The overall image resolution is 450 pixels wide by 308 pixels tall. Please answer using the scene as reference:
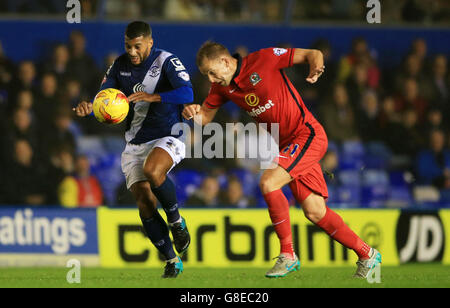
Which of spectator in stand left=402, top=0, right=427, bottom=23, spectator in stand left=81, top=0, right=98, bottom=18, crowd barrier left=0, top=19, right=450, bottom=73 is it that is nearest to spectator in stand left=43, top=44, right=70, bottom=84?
crowd barrier left=0, top=19, right=450, bottom=73

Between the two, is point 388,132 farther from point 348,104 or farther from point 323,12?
point 323,12

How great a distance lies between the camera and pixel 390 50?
12.6 metres

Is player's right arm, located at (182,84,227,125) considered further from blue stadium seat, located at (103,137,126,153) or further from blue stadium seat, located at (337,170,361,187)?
blue stadium seat, located at (337,170,361,187)

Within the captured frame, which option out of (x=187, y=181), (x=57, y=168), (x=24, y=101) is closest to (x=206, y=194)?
(x=187, y=181)

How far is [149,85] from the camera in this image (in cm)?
683

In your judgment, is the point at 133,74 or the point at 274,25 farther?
the point at 274,25

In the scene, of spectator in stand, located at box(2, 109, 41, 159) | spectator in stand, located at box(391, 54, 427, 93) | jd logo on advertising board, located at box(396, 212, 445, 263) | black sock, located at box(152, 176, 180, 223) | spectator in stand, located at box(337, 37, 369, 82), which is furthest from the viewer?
spectator in stand, located at box(391, 54, 427, 93)

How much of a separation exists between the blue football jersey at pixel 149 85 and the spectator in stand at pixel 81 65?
4.22 meters

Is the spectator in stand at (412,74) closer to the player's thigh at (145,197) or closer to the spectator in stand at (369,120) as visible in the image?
the spectator in stand at (369,120)

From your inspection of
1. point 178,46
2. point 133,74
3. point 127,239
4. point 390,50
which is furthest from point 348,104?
point 133,74

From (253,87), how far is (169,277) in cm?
195

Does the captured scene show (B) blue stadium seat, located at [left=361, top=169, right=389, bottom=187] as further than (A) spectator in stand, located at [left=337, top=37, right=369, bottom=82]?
No

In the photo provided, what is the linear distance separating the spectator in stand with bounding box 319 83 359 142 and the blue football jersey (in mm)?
4860

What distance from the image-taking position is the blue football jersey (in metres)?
6.81
